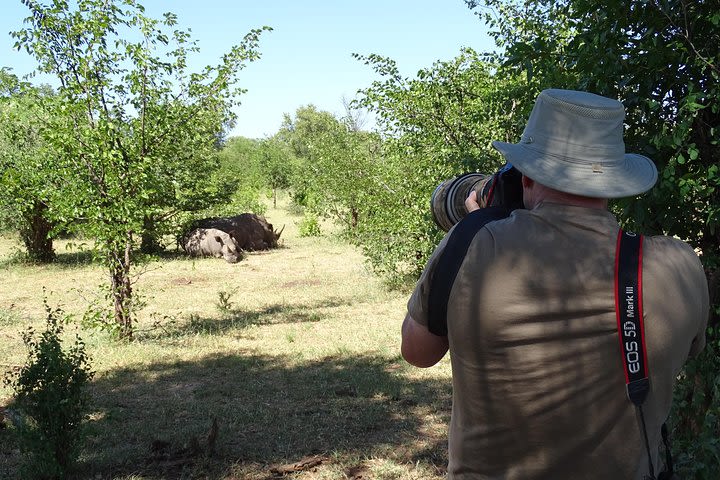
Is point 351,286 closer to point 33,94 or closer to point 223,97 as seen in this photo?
point 223,97

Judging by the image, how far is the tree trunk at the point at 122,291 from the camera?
28.1 feet

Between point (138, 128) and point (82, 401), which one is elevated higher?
point (138, 128)

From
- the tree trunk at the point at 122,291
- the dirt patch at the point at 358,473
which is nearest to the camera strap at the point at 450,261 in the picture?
the dirt patch at the point at 358,473

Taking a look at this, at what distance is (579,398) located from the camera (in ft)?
5.03

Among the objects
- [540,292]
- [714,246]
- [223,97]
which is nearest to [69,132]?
[223,97]

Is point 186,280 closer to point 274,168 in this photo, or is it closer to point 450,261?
point 450,261

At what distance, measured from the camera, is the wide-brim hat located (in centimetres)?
157

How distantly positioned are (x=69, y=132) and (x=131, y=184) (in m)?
0.92

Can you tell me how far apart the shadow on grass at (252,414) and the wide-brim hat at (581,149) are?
351 centimetres

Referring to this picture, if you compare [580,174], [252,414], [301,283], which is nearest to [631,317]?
[580,174]

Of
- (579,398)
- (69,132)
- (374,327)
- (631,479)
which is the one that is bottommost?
(374,327)

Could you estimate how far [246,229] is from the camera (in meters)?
20.1

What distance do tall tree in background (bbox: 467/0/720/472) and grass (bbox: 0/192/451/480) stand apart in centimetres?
203

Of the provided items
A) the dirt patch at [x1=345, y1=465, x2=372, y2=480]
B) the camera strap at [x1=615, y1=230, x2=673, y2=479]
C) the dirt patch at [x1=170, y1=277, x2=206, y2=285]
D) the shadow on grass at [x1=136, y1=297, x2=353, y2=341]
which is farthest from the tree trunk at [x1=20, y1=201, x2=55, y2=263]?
the camera strap at [x1=615, y1=230, x2=673, y2=479]
